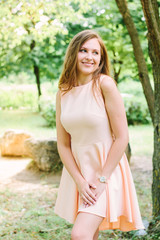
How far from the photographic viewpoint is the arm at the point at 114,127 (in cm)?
206

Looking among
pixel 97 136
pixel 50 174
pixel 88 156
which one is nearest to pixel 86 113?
pixel 97 136

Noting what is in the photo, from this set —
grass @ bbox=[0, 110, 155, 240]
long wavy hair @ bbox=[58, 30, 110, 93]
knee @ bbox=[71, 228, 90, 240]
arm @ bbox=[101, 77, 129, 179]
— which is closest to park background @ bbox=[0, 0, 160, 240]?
grass @ bbox=[0, 110, 155, 240]

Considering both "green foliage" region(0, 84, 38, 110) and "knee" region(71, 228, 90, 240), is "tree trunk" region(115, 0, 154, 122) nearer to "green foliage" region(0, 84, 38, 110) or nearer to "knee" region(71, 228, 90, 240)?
"knee" region(71, 228, 90, 240)

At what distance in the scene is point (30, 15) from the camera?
664cm

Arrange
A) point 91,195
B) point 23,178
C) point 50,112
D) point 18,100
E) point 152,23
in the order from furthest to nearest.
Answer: point 18,100
point 50,112
point 23,178
point 152,23
point 91,195

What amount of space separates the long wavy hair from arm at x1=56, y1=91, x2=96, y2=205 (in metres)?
0.14

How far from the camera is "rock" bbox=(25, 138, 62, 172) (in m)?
6.47

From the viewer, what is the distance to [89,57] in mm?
2178

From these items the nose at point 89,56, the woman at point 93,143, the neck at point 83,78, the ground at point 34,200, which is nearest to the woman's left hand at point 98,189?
the woman at point 93,143

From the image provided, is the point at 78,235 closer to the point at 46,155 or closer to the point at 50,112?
the point at 46,155

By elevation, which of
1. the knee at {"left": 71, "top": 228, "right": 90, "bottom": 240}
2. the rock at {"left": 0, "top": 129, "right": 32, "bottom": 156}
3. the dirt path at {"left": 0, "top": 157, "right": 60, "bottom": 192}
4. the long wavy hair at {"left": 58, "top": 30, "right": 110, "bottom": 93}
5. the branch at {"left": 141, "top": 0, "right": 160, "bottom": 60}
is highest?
the branch at {"left": 141, "top": 0, "right": 160, "bottom": 60}

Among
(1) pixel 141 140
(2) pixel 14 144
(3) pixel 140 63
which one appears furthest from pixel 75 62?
(1) pixel 141 140

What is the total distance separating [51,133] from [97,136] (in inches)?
339

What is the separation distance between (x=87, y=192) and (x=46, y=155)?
4530mm
